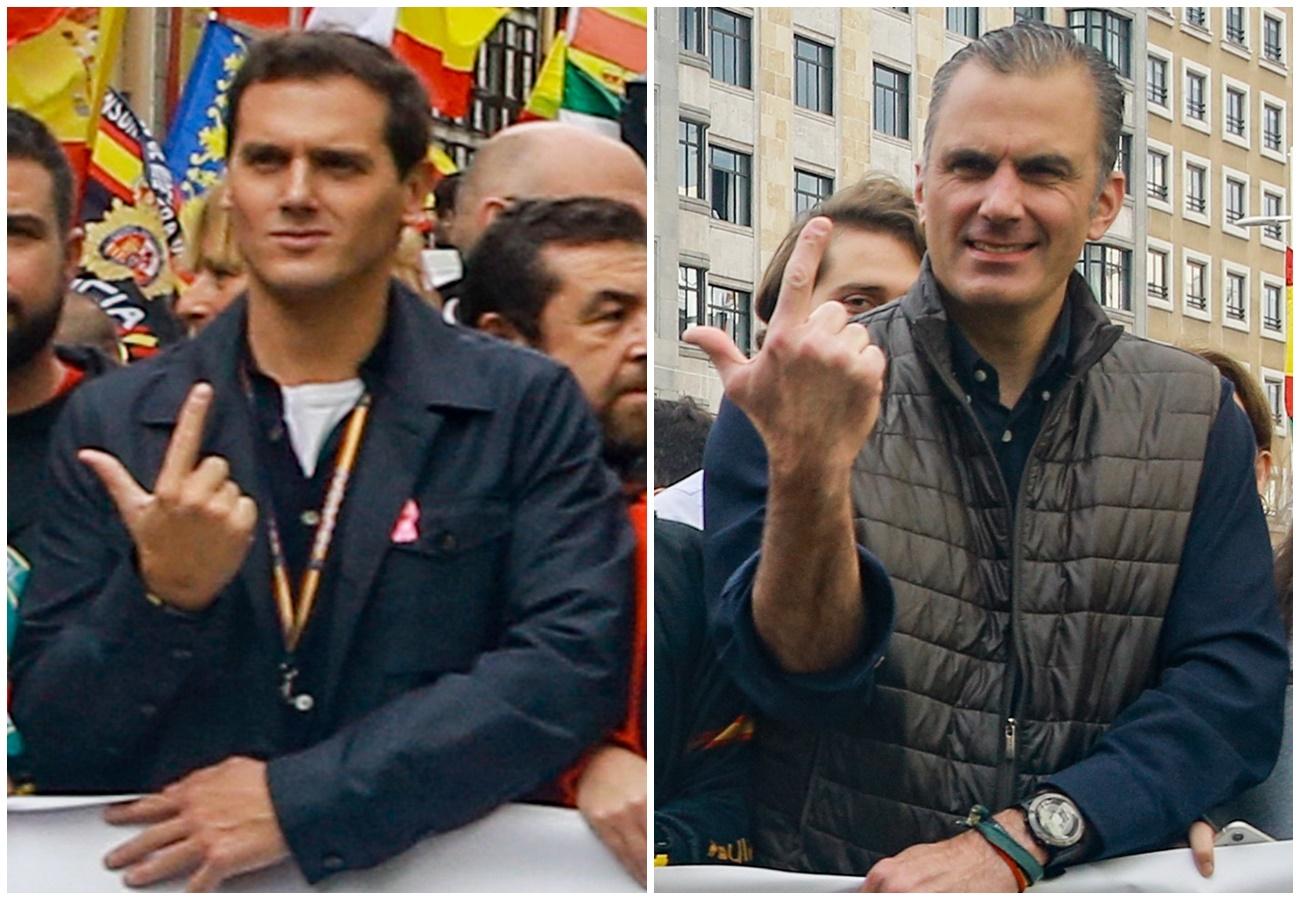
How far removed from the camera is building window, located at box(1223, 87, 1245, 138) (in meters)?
11.5

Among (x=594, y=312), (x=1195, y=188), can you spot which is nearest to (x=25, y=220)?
(x=594, y=312)

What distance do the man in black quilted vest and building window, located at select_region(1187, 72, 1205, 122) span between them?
64cm

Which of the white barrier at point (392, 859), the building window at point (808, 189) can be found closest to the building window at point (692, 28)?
the building window at point (808, 189)

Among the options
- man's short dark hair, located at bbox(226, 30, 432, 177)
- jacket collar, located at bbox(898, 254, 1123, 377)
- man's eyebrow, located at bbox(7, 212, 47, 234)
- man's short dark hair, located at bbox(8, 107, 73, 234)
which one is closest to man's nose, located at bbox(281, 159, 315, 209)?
man's short dark hair, located at bbox(226, 30, 432, 177)

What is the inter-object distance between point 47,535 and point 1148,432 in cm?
461

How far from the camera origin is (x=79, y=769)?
34.4ft

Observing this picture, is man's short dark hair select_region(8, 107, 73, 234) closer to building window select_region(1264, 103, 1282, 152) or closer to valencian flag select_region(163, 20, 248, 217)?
valencian flag select_region(163, 20, 248, 217)

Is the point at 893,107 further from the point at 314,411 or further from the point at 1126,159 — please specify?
the point at 314,411

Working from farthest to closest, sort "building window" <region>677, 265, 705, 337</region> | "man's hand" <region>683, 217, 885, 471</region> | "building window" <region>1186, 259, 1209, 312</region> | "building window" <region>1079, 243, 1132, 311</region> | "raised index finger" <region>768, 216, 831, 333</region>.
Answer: "building window" <region>1186, 259, 1209, 312</region>
"building window" <region>1079, 243, 1132, 311</region>
"building window" <region>677, 265, 705, 337</region>
"man's hand" <region>683, 217, 885, 471</region>
"raised index finger" <region>768, 216, 831, 333</region>

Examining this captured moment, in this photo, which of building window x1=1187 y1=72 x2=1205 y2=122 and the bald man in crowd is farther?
building window x1=1187 y1=72 x2=1205 y2=122

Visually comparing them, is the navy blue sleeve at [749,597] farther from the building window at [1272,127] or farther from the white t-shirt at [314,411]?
the building window at [1272,127]

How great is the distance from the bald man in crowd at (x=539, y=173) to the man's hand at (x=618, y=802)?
2038 millimetres

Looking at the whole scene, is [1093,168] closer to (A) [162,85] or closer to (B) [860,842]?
(B) [860,842]

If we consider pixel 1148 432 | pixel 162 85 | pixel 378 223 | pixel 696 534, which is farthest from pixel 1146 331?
pixel 162 85
